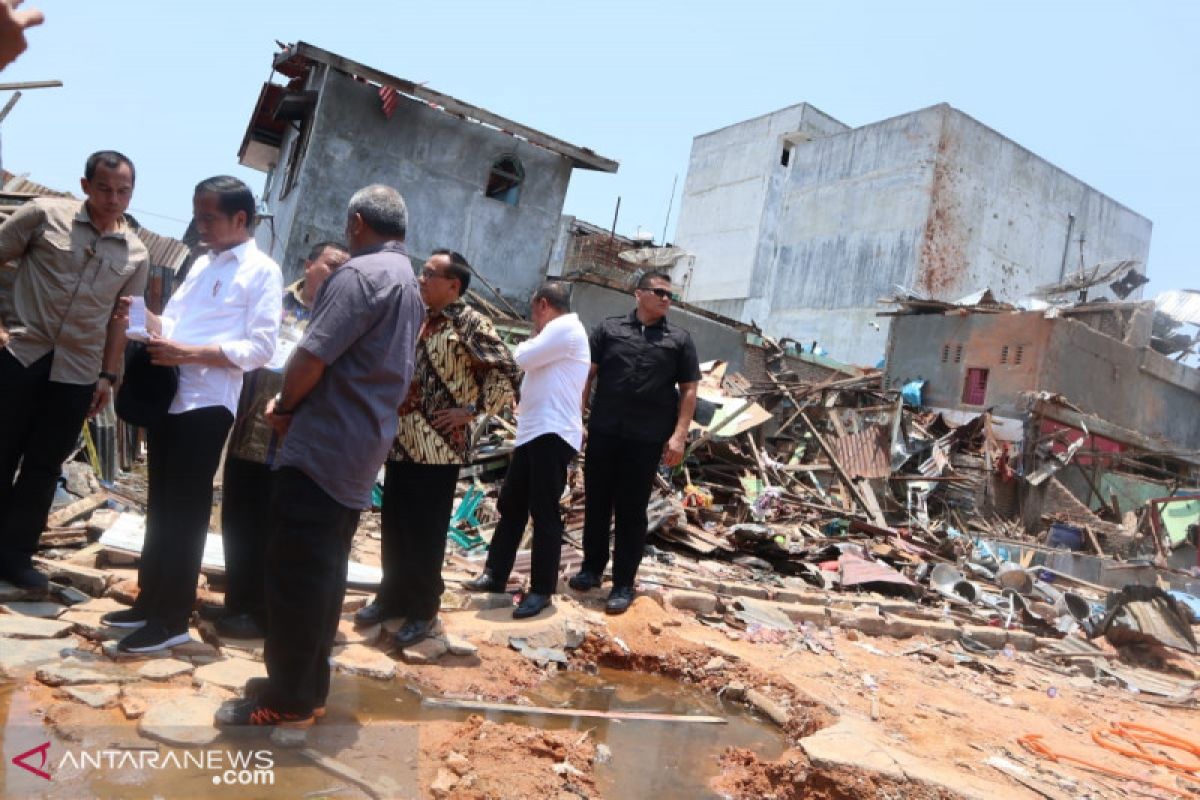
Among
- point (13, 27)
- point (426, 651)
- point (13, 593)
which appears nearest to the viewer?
point (13, 27)

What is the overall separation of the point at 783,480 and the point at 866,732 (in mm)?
9259

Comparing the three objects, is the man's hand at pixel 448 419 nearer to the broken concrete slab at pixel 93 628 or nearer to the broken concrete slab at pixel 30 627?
the broken concrete slab at pixel 93 628

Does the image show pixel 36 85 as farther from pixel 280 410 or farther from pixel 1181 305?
pixel 1181 305

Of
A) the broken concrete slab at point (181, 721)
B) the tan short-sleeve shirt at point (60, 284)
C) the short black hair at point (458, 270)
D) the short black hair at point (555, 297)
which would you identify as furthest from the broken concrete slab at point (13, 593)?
the short black hair at point (555, 297)

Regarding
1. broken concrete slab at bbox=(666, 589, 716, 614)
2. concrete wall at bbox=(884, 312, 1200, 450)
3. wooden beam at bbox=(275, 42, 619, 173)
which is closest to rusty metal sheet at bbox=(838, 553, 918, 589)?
broken concrete slab at bbox=(666, 589, 716, 614)

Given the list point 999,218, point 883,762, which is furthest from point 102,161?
point 999,218

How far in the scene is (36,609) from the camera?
3.31 m

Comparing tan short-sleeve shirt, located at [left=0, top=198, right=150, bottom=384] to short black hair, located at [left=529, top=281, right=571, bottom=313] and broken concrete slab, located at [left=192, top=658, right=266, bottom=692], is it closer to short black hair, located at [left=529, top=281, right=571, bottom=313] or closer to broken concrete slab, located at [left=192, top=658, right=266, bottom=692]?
broken concrete slab, located at [left=192, top=658, right=266, bottom=692]

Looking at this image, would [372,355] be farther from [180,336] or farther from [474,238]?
[474,238]

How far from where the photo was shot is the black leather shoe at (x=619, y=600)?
15.4ft

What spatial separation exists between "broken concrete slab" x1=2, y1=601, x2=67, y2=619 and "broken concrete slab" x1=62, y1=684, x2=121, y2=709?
2.42ft

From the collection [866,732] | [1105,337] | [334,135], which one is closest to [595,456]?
[866,732]

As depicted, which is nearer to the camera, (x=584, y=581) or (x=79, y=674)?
(x=79, y=674)

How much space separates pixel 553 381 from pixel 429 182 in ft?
43.8
